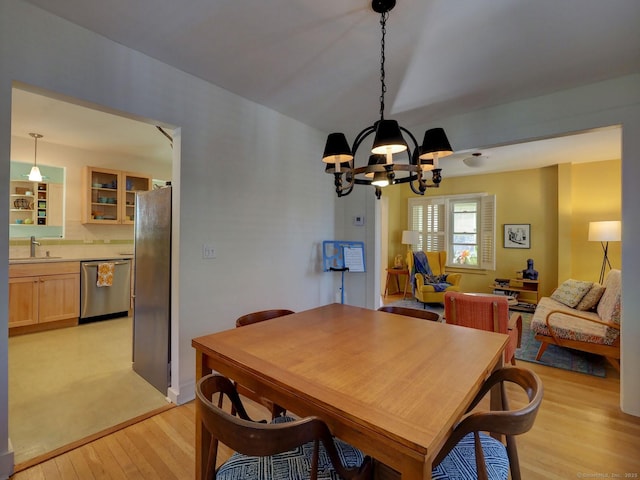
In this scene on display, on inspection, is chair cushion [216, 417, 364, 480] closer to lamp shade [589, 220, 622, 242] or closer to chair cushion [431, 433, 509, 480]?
chair cushion [431, 433, 509, 480]

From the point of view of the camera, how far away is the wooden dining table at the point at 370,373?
0.86m

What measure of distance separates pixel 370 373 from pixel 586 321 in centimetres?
338

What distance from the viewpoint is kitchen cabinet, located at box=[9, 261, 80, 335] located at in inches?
144

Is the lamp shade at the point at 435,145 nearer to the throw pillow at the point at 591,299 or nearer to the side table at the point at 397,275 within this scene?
the throw pillow at the point at 591,299

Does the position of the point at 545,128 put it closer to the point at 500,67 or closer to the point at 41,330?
the point at 500,67

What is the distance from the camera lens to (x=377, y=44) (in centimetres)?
199

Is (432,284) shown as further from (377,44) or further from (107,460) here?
(107,460)

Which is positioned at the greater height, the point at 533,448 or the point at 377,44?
the point at 377,44

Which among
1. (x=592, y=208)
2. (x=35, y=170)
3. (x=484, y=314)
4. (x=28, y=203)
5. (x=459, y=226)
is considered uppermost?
(x=35, y=170)

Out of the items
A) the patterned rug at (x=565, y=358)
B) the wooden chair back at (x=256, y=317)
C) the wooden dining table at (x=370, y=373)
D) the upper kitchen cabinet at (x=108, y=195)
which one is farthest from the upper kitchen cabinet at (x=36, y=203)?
the patterned rug at (x=565, y=358)

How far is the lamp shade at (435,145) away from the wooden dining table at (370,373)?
96 cm

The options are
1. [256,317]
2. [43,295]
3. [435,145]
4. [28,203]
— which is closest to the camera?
[435,145]

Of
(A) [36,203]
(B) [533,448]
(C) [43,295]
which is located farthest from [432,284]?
(A) [36,203]

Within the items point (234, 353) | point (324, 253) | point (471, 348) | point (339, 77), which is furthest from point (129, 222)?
point (471, 348)
